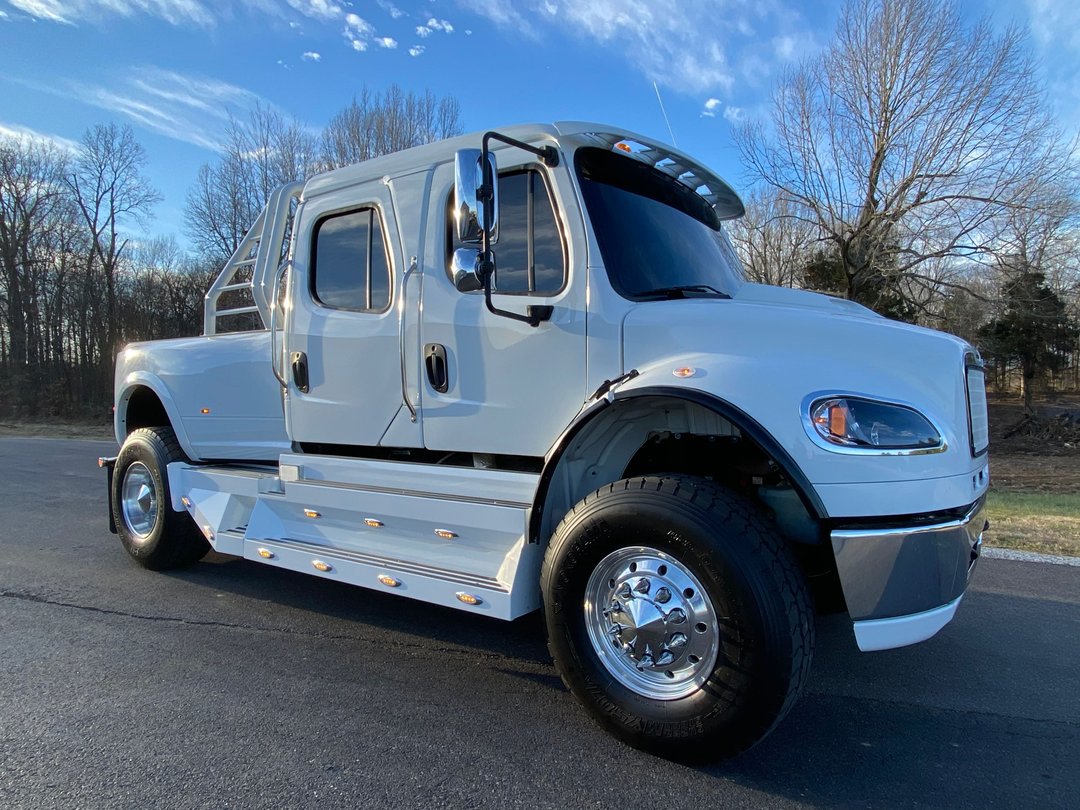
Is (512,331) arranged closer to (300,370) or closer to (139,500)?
(300,370)

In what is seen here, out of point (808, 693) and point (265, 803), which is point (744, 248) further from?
point (265, 803)

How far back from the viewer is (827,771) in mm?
2588

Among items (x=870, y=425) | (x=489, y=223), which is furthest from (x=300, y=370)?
(x=870, y=425)

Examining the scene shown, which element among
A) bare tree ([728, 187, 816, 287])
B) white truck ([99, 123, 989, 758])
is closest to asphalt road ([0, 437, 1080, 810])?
white truck ([99, 123, 989, 758])

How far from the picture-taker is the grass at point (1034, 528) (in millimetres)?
6035

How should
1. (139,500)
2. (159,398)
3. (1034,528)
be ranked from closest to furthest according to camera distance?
(159,398)
(139,500)
(1034,528)

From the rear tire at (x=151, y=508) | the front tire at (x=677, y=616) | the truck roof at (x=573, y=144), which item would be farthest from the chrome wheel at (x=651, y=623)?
the rear tire at (x=151, y=508)

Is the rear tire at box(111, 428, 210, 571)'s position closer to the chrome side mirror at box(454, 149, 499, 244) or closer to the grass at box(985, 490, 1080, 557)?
the chrome side mirror at box(454, 149, 499, 244)

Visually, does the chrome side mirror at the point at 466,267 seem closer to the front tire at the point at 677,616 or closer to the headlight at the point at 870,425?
the front tire at the point at 677,616

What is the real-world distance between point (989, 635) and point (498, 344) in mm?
3244

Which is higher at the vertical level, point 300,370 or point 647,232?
point 647,232

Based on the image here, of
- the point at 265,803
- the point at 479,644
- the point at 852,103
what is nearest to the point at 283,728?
the point at 265,803

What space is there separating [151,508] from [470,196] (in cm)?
403

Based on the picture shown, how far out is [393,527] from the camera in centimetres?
356
